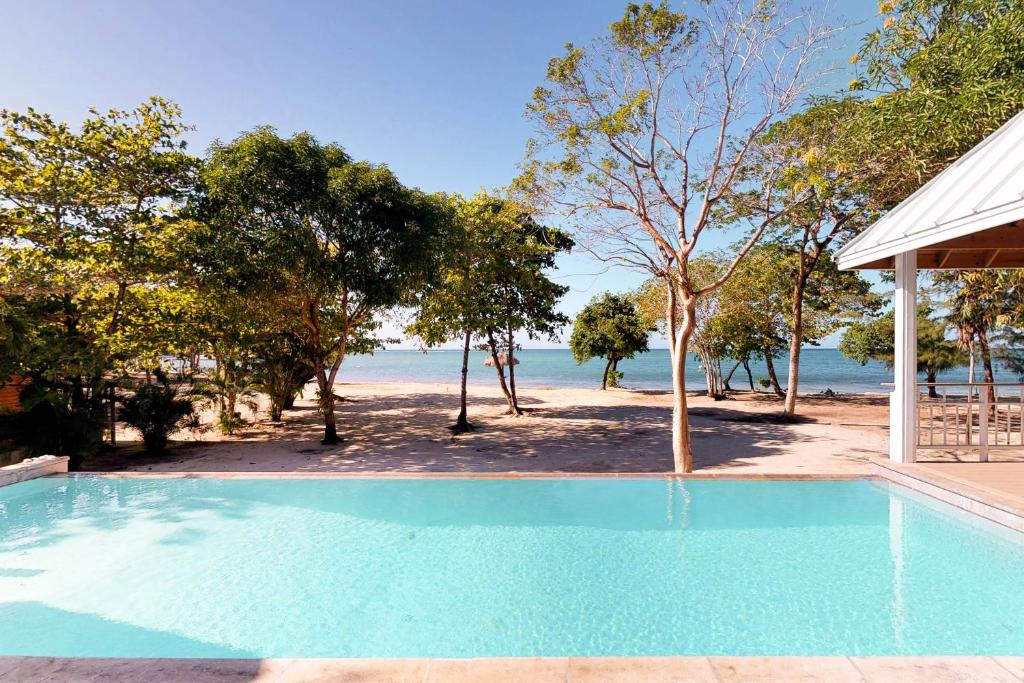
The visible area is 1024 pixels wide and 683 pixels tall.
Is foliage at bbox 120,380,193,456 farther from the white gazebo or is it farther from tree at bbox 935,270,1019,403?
tree at bbox 935,270,1019,403

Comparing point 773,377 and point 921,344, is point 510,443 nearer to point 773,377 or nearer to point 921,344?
point 773,377

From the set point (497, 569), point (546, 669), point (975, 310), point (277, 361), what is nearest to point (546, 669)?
point (546, 669)

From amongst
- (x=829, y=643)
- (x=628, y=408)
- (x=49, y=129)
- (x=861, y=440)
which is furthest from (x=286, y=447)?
(x=861, y=440)

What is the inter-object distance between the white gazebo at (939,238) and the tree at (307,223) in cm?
930

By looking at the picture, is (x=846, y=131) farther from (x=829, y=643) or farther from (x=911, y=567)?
(x=829, y=643)

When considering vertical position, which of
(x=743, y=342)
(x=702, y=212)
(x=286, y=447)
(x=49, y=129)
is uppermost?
(x=49, y=129)

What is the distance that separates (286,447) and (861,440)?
52.4 ft

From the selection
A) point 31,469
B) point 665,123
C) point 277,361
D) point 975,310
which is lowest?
point 31,469

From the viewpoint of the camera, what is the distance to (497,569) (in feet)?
17.1

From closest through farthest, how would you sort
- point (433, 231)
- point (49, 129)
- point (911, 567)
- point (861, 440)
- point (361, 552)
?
point (911, 567) → point (361, 552) → point (49, 129) → point (433, 231) → point (861, 440)

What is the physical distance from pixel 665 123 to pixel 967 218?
20.3 ft

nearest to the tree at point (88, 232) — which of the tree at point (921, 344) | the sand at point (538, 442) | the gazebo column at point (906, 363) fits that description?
the sand at point (538, 442)

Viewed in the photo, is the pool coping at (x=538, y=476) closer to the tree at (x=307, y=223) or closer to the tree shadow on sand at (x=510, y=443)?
the tree shadow on sand at (x=510, y=443)

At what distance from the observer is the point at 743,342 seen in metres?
26.7
